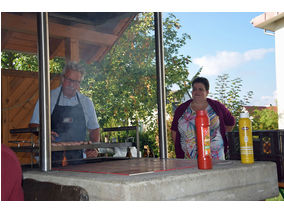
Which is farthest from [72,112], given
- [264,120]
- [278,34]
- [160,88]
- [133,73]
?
[278,34]

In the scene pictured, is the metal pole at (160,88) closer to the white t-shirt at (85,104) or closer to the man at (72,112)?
the man at (72,112)

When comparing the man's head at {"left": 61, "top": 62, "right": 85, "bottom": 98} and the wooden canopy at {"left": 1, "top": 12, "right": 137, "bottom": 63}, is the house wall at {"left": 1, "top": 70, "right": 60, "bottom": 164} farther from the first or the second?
the man's head at {"left": 61, "top": 62, "right": 85, "bottom": 98}

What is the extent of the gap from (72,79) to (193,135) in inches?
54.5

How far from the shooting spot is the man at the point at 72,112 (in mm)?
2852

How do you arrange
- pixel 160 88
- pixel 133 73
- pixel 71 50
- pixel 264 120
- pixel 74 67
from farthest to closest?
pixel 264 120
pixel 133 73
pixel 71 50
pixel 74 67
pixel 160 88

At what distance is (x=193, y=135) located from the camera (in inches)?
133

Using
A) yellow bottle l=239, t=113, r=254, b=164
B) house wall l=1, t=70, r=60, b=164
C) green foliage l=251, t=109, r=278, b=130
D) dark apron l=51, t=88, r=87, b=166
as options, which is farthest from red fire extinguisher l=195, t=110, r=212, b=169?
green foliage l=251, t=109, r=278, b=130

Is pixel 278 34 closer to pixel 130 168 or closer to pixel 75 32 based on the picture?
pixel 75 32

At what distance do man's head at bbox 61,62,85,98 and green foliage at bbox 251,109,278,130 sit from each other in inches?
183
